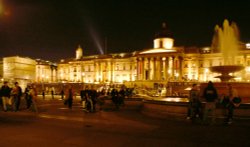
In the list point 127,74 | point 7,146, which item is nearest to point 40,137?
point 7,146

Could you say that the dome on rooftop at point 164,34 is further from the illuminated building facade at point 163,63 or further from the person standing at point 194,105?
the person standing at point 194,105

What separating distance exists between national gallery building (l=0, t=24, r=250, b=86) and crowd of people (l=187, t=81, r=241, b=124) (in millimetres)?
46539

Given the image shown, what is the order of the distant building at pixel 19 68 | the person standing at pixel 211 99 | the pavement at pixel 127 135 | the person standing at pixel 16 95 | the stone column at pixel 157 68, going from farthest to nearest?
the stone column at pixel 157 68
the distant building at pixel 19 68
the person standing at pixel 16 95
the person standing at pixel 211 99
the pavement at pixel 127 135

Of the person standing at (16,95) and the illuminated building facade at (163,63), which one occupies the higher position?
the illuminated building facade at (163,63)

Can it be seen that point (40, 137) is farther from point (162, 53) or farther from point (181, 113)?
point (162, 53)

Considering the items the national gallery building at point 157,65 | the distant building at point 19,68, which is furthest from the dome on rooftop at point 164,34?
the distant building at point 19,68

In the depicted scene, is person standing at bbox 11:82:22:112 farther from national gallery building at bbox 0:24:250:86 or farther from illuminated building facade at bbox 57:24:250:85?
illuminated building facade at bbox 57:24:250:85

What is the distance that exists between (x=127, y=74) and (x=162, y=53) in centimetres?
2166

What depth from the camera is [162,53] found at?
83188mm

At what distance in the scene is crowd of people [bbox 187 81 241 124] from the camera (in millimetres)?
12336

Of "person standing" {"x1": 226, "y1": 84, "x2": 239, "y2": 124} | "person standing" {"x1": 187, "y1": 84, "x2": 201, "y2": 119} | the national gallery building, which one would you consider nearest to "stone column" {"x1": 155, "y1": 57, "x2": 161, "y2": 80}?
the national gallery building

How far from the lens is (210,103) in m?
12.4

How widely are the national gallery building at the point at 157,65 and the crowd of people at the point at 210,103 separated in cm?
4654

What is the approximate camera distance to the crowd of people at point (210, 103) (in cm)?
1234
